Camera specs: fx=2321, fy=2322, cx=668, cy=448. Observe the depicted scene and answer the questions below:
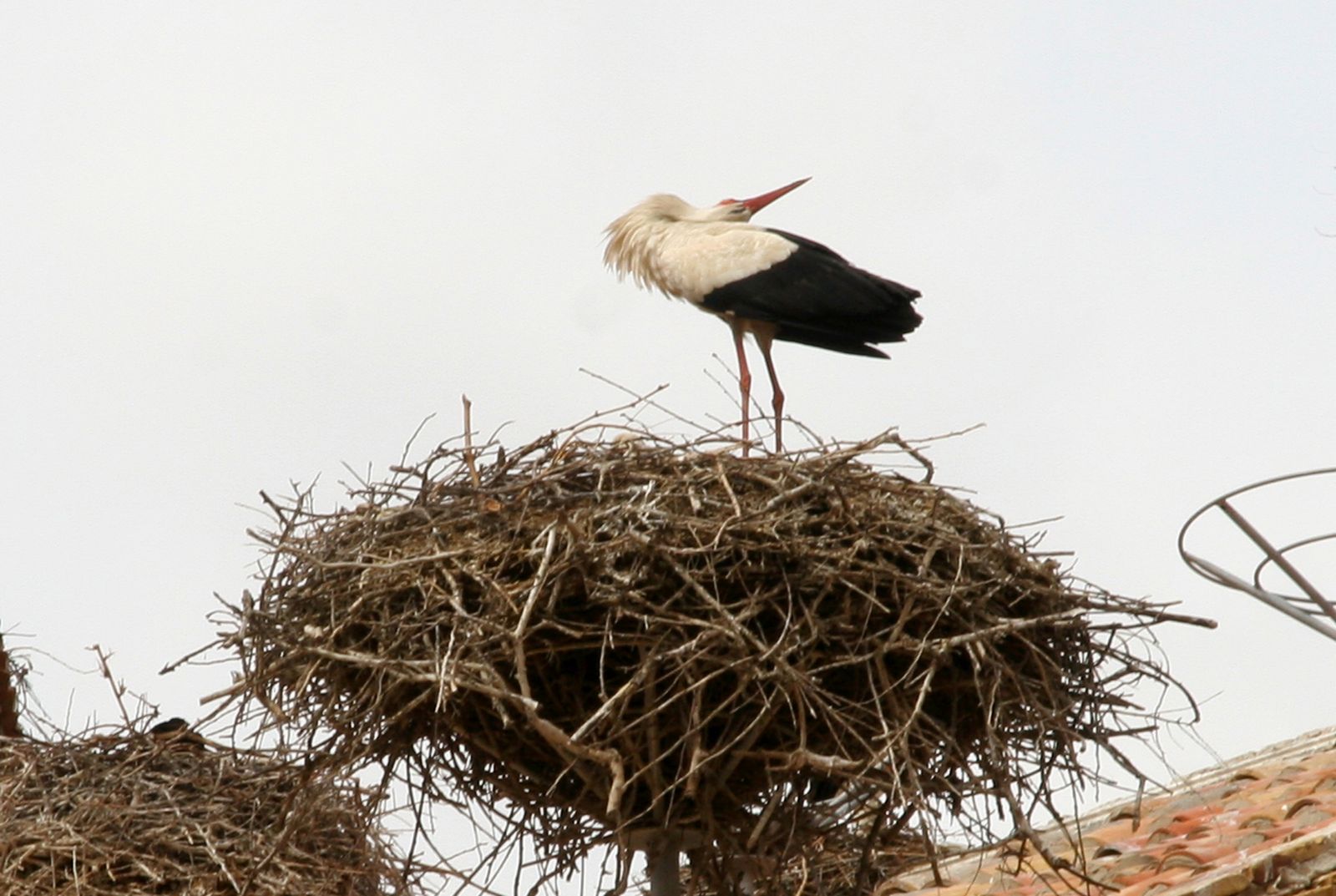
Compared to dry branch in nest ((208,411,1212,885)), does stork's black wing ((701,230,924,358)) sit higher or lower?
higher

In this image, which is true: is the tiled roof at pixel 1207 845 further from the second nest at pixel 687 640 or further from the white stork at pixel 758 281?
the white stork at pixel 758 281

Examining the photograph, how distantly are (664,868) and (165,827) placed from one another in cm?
197

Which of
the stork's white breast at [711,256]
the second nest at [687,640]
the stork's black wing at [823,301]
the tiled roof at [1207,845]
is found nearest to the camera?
the second nest at [687,640]

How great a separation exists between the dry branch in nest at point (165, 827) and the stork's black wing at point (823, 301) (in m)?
2.30

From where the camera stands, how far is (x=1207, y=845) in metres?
7.32

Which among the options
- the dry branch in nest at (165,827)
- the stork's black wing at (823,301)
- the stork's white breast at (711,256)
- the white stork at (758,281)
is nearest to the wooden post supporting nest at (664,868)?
the dry branch in nest at (165,827)

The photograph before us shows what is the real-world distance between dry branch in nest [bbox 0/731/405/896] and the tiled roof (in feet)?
6.50

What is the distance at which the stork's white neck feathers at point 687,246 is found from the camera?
8508 mm

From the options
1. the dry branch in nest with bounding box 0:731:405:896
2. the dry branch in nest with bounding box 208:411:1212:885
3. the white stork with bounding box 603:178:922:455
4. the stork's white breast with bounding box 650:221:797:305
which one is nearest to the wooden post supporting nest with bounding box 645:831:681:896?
the dry branch in nest with bounding box 208:411:1212:885

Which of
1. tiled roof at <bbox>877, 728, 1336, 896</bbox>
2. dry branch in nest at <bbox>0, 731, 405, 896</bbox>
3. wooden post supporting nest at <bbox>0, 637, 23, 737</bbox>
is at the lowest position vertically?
tiled roof at <bbox>877, 728, 1336, 896</bbox>

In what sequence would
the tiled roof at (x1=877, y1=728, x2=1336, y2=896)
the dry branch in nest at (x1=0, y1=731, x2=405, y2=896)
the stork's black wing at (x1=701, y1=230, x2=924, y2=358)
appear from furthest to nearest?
1. the stork's black wing at (x1=701, y1=230, x2=924, y2=358)
2. the dry branch in nest at (x1=0, y1=731, x2=405, y2=896)
3. the tiled roof at (x1=877, y1=728, x2=1336, y2=896)

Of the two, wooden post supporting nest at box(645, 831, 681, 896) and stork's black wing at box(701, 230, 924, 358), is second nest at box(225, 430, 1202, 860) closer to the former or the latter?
wooden post supporting nest at box(645, 831, 681, 896)

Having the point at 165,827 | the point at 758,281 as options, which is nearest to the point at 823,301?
the point at 758,281

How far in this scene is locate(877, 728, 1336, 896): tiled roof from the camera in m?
6.44
